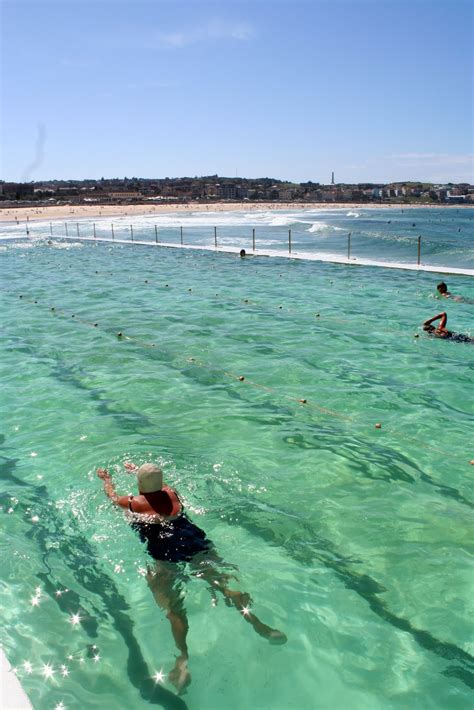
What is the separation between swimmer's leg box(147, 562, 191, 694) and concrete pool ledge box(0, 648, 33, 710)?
1064 mm

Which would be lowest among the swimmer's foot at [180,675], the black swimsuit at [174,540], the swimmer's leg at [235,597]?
the swimmer's foot at [180,675]

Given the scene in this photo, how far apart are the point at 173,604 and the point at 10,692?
1.51m

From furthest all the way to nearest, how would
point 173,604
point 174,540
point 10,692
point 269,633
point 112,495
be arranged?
1. point 112,495
2. point 174,540
3. point 173,604
4. point 269,633
5. point 10,692

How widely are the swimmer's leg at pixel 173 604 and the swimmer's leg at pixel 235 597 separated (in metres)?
0.24

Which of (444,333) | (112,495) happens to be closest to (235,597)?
(112,495)

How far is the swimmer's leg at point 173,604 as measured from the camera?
4309mm

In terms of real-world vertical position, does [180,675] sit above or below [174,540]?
below

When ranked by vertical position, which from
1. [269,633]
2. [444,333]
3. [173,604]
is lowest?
[269,633]

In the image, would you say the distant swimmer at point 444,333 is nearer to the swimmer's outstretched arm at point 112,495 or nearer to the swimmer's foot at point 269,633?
the swimmer's outstretched arm at point 112,495

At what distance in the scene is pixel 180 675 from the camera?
4223mm

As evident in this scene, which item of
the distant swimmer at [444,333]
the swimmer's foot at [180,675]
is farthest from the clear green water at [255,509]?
the distant swimmer at [444,333]

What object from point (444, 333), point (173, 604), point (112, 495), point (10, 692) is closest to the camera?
point (10, 692)

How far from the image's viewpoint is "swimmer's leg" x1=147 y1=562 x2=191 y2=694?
4.31 m

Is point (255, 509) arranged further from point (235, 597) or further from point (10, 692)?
point (10, 692)
